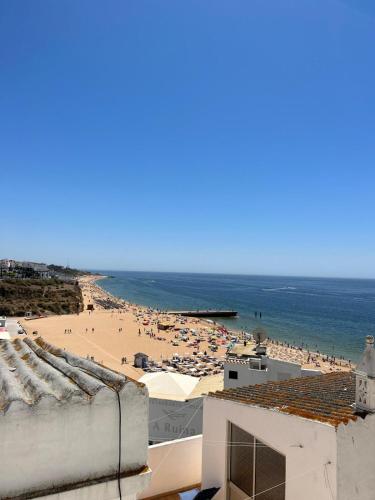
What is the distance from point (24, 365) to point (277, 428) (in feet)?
9.93

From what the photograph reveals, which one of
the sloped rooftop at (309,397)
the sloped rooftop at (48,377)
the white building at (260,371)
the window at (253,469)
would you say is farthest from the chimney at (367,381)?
the white building at (260,371)

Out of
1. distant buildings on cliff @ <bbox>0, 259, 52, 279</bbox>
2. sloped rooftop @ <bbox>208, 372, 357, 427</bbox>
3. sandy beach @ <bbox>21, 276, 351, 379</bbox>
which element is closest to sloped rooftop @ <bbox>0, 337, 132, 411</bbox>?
sloped rooftop @ <bbox>208, 372, 357, 427</bbox>

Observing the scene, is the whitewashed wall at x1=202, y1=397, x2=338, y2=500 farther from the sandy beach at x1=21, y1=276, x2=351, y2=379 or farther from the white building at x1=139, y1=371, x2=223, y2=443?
the sandy beach at x1=21, y1=276, x2=351, y2=379

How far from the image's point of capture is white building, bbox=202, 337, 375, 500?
4.19 metres

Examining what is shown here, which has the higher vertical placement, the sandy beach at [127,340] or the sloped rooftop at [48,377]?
the sloped rooftop at [48,377]

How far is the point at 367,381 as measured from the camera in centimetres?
469

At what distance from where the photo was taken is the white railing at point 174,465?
A: 6.11 metres

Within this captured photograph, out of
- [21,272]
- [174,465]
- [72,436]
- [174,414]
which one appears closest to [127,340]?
[174,414]

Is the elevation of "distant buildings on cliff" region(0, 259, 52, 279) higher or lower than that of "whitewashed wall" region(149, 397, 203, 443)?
higher

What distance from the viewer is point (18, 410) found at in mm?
2973

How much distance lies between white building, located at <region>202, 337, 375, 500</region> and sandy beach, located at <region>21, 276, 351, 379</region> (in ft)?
73.0

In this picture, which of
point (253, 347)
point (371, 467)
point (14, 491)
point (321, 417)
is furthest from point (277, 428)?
point (253, 347)

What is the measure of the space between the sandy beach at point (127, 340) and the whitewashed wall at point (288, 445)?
22183 millimetres

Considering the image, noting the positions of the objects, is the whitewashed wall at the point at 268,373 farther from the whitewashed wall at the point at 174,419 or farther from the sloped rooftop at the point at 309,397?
the sloped rooftop at the point at 309,397
